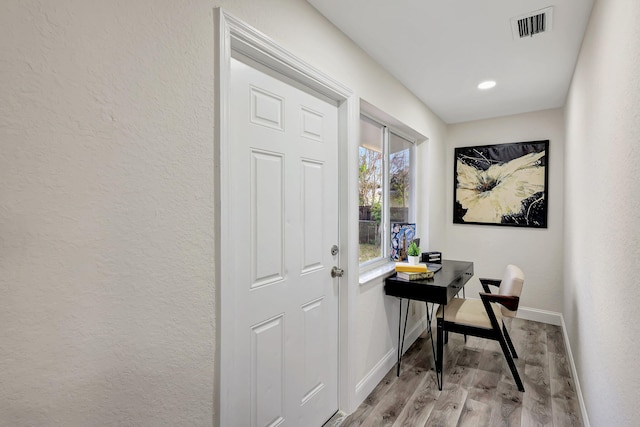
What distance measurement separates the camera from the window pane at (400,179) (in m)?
3.01

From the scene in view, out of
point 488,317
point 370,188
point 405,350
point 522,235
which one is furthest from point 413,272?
point 522,235

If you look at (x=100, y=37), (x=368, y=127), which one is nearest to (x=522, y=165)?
(x=368, y=127)

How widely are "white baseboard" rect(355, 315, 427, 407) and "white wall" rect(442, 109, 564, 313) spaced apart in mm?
1425

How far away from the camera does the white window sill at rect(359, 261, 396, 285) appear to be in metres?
2.28

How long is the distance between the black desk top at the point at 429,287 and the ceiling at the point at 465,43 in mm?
1607

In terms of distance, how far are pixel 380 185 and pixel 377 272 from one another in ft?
2.53

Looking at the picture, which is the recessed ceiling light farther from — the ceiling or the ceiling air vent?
the ceiling air vent

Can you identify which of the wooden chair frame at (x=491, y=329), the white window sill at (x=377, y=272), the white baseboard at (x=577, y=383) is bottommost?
the white baseboard at (x=577, y=383)

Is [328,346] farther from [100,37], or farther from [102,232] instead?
[100,37]

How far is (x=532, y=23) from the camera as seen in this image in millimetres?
1852

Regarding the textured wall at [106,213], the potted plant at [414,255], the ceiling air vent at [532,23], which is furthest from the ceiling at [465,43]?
the potted plant at [414,255]

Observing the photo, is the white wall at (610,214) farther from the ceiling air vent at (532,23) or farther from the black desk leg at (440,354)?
the black desk leg at (440,354)


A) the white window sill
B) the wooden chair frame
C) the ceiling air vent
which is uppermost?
the ceiling air vent

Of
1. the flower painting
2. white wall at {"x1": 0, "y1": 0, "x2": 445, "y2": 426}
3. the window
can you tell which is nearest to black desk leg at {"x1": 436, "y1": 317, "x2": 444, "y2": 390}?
the window
